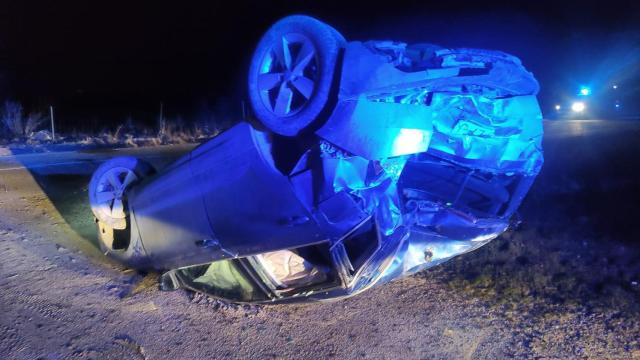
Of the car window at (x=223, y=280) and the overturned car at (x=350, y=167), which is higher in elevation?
the overturned car at (x=350, y=167)

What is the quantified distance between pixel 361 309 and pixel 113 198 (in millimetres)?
2727

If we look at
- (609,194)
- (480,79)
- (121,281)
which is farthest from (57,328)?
(609,194)

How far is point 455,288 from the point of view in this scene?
4.87 metres

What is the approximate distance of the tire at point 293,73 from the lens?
Result: 3.20 metres

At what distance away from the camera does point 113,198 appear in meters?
4.95

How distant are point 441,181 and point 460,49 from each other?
1292mm

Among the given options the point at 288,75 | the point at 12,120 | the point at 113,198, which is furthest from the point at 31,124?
the point at 288,75

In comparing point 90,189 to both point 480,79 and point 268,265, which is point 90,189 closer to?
point 268,265

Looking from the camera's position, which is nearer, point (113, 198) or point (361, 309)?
point (361, 309)

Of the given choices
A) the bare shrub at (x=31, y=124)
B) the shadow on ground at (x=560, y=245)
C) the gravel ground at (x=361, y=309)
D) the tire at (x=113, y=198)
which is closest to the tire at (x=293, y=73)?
the gravel ground at (x=361, y=309)

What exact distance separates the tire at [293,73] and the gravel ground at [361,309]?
1786 millimetres

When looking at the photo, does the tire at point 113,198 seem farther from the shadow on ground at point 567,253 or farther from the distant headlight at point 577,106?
the distant headlight at point 577,106

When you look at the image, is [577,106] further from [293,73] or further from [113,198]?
[293,73]

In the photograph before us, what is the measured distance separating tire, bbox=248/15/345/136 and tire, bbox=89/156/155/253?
2.25 metres
